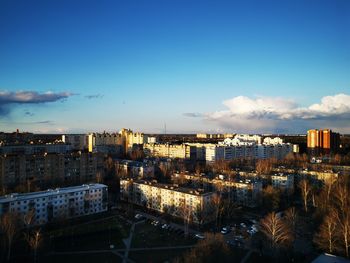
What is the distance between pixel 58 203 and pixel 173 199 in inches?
250

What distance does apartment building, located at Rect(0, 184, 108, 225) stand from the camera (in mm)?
15258

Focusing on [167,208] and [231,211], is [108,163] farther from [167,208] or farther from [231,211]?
[231,211]

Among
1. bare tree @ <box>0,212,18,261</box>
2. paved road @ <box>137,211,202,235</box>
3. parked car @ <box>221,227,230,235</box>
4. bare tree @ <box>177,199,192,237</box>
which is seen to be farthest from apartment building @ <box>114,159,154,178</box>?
bare tree @ <box>0,212,18,261</box>

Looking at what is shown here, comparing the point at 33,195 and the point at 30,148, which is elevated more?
the point at 30,148

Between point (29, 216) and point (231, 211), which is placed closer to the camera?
point (29, 216)

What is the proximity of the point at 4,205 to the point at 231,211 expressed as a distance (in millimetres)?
11591

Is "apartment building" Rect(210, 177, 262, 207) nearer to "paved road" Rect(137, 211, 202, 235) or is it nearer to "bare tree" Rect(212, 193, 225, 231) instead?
"bare tree" Rect(212, 193, 225, 231)

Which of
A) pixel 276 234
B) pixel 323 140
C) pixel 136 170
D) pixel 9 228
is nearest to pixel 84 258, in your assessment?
pixel 9 228

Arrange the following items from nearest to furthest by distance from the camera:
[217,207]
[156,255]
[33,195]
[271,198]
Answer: [156,255] → [217,207] → [33,195] → [271,198]

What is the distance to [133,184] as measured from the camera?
2031 cm

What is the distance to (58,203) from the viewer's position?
653 inches

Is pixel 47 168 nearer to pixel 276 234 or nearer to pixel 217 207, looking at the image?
pixel 217 207

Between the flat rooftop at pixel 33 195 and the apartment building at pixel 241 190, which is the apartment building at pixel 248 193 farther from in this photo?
the flat rooftop at pixel 33 195

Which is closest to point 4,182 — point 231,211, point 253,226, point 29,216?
point 29,216
